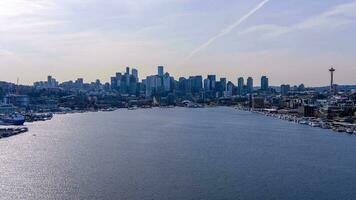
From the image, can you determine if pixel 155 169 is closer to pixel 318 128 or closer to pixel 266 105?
pixel 318 128

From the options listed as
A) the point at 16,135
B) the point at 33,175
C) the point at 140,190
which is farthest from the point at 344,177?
the point at 16,135

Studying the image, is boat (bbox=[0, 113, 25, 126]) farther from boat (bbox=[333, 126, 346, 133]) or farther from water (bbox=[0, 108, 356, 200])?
boat (bbox=[333, 126, 346, 133])

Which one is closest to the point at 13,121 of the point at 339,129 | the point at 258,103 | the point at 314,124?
the point at 314,124

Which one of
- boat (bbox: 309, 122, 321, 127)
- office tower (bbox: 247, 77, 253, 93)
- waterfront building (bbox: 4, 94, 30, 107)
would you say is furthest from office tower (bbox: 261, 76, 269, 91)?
boat (bbox: 309, 122, 321, 127)

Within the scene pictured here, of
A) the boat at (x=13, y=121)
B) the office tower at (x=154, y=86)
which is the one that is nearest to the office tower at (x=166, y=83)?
the office tower at (x=154, y=86)

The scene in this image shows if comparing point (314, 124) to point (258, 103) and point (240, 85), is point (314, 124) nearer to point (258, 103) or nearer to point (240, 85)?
point (258, 103)

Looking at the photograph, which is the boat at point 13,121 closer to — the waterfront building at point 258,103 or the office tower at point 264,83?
the waterfront building at point 258,103

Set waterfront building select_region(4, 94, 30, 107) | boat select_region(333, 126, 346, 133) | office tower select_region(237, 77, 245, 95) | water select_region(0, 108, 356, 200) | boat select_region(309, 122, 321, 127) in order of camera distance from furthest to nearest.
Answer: office tower select_region(237, 77, 245, 95), waterfront building select_region(4, 94, 30, 107), boat select_region(309, 122, 321, 127), boat select_region(333, 126, 346, 133), water select_region(0, 108, 356, 200)

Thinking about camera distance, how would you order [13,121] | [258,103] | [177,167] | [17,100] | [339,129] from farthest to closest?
1. [258,103]
2. [17,100]
3. [13,121]
4. [339,129]
5. [177,167]
